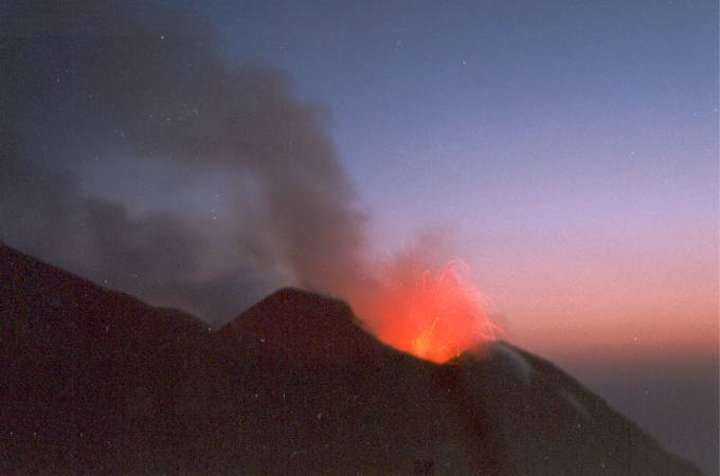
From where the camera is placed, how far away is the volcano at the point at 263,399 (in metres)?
3.82

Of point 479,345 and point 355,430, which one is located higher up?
point 479,345

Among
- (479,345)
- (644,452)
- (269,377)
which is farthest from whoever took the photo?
(269,377)

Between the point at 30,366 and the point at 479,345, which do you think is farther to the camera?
the point at 30,366

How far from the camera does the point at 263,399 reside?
13.3 ft

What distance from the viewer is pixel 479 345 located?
3811 millimetres

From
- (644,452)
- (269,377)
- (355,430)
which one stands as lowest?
(644,452)

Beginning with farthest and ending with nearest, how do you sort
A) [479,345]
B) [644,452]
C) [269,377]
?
[269,377]
[479,345]
[644,452]

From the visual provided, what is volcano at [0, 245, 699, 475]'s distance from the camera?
382cm

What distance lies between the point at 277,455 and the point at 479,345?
1112 millimetres

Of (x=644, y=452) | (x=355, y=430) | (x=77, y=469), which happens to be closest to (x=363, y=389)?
(x=355, y=430)

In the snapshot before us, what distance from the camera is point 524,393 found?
3773mm

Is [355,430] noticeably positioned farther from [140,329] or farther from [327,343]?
[140,329]

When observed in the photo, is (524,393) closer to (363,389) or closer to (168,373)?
(363,389)

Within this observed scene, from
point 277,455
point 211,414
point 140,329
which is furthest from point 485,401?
point 140,329
